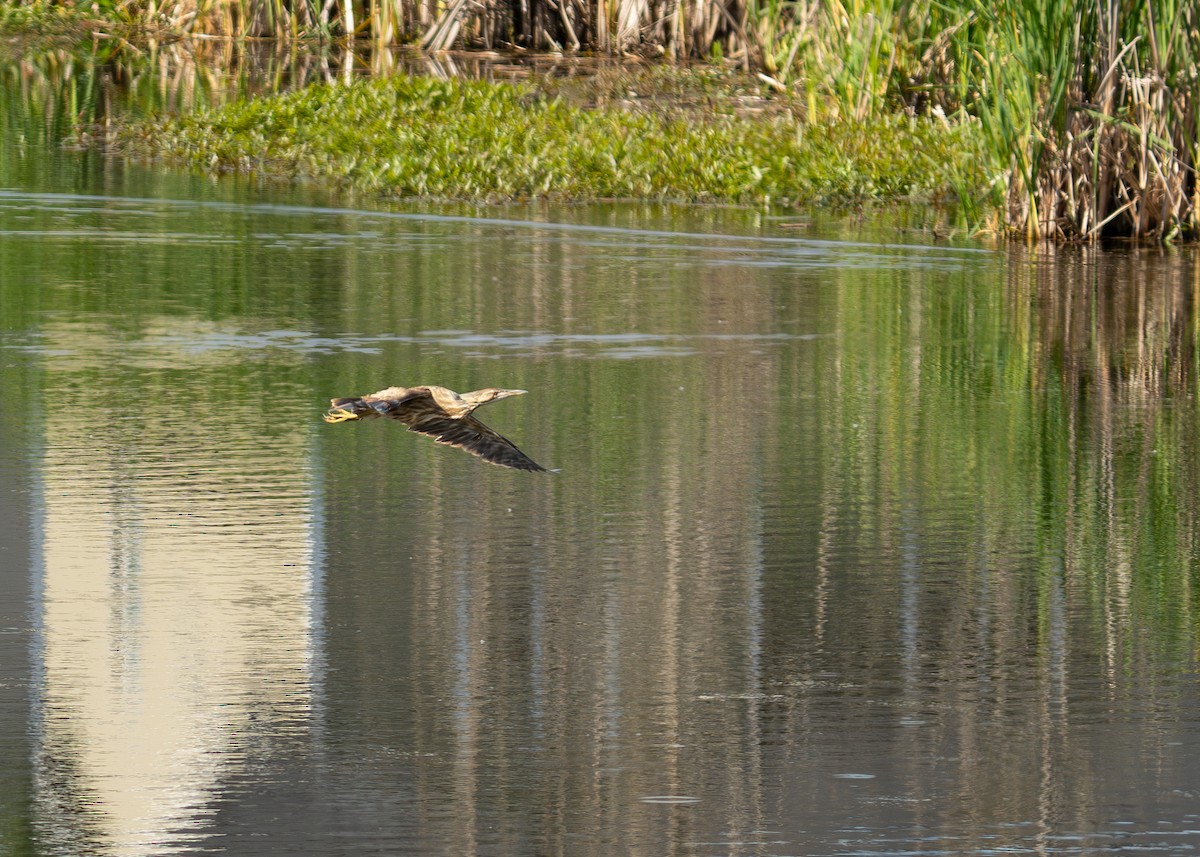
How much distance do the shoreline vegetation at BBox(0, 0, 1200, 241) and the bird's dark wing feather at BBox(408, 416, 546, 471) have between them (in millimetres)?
6393

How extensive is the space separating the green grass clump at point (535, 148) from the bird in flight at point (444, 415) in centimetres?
807

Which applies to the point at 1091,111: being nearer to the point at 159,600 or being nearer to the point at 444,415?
the point at 444,415

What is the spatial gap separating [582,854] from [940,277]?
7.55 m

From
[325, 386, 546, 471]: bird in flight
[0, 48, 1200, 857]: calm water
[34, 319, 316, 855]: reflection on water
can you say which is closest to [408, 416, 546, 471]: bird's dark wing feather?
[325, 386, 546, 471]: bird in flight

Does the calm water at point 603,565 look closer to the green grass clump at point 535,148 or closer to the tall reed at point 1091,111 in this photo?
the tall reed at point 1091,111

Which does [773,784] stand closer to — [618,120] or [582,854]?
[582,854]

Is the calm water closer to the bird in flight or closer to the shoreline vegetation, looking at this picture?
the bird in flight

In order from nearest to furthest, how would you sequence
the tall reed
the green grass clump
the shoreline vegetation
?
the tall reed → the shoreline vegetation → the green grass clump

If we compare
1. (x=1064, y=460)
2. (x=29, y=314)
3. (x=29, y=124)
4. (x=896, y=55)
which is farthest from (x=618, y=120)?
(x=1064, y=460)

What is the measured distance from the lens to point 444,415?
6.02 m

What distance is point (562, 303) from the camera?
10.4 metres

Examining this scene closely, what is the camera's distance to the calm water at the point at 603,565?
Answer: 14.6 feet

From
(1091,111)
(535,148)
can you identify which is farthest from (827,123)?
(1091,111)

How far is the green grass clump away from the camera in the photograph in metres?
14.4
